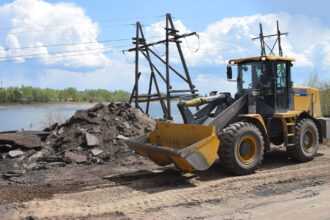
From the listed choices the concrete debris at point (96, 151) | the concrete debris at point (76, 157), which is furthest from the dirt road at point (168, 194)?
the concrete debris at point (96, 151)

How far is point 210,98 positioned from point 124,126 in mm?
4246

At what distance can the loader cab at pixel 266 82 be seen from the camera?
857 cm

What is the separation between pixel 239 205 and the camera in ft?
18.3

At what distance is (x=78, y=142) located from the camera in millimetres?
10594

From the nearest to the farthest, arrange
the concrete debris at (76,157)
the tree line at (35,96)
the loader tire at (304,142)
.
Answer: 1. the loader tire at (304,142)
2. the concrete debris at (76,157)
3. the tree line at (35,96)

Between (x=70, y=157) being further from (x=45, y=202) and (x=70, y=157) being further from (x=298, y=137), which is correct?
(x=298, y=137)

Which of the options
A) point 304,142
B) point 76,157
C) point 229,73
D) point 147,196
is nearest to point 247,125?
point 229,73

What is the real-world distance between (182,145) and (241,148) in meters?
1.31

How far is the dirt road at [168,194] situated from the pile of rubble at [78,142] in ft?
3.09

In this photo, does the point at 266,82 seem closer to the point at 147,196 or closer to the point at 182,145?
the point at 182,145

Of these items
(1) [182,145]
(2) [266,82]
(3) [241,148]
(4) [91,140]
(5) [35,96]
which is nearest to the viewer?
(3) [241,148]

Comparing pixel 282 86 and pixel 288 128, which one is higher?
pixel 282 86

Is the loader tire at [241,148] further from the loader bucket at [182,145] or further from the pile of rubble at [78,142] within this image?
the pile of rubble at [78,142]

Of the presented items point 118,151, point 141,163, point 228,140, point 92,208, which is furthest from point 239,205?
point 118,151
